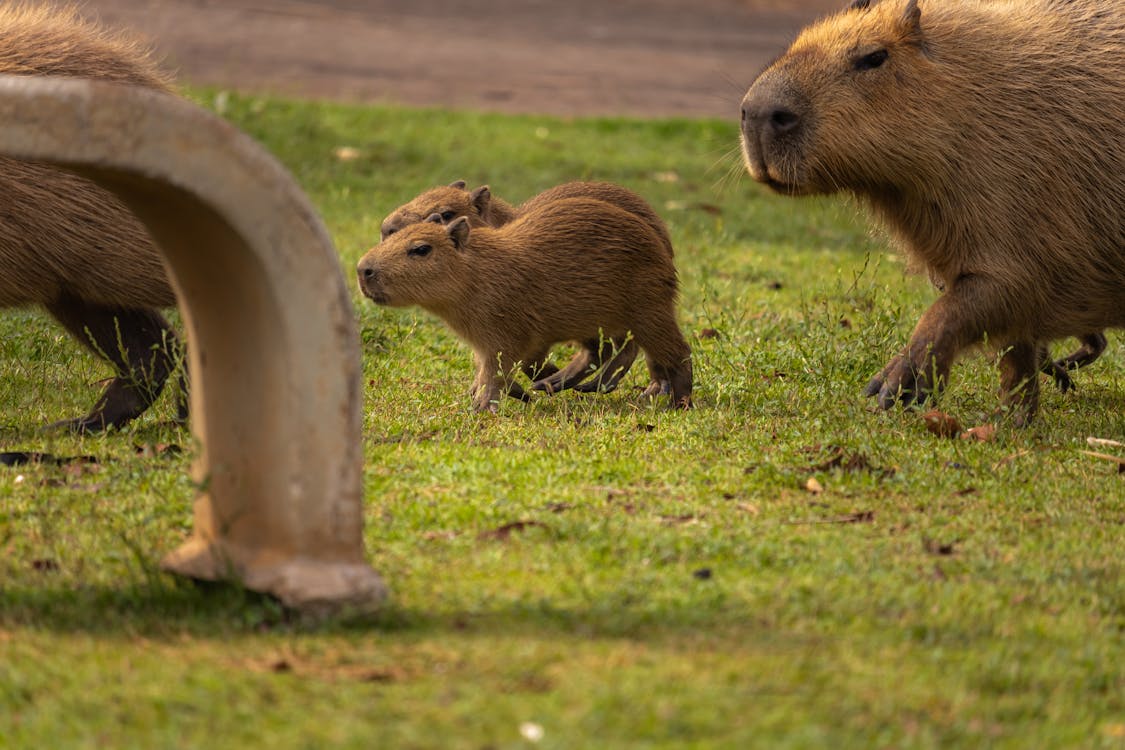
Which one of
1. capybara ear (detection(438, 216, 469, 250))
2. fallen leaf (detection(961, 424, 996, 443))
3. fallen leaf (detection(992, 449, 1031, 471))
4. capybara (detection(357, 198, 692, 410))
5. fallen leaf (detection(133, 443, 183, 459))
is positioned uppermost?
capybara ear (detection(438, 216, 469, 250))

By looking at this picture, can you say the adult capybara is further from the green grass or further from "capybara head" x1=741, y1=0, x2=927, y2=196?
the green grass

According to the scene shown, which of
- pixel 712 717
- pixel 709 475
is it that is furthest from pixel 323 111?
pixel 712 717

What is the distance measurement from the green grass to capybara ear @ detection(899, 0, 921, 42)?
2.52ft

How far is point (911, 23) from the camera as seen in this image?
5.52 m

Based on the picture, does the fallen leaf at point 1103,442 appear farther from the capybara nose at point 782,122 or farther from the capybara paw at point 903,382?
the capybara nose at point 782,122

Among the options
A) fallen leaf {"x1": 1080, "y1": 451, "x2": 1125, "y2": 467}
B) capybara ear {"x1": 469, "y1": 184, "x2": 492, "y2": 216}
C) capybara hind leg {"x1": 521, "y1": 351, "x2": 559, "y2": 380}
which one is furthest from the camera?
capybara ear {"x1": 469, "y1": 184, "x2": 492, "y2": 216}

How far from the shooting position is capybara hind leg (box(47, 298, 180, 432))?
17.7ft

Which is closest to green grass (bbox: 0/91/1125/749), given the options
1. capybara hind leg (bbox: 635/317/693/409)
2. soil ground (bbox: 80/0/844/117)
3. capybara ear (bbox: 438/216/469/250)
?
capybara hind leg (bbox: 635/317/693/409)

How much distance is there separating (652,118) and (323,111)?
10.2 ft

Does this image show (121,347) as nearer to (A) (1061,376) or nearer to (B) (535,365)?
(B) (535,365)

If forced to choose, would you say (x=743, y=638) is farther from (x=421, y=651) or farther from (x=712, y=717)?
(x=421, y=651)

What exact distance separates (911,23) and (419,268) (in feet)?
6.55

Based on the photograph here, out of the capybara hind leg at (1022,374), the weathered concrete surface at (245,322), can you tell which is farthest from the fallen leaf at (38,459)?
the capybara hind leg at (1022,374)

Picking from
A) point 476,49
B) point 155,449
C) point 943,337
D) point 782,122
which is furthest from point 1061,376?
point 476,49
